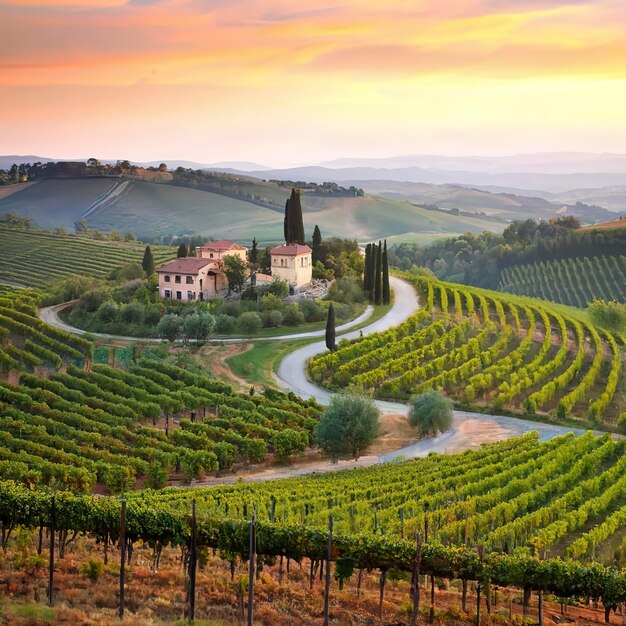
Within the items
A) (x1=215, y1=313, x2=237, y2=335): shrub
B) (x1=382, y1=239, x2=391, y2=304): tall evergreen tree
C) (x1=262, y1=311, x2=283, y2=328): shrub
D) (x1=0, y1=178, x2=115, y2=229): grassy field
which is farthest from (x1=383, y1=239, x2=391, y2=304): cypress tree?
(x1=0, y1=178, x2=115, y2=229): grassy field

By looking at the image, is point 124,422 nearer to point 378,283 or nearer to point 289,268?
point 289,268

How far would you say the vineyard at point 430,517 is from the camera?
19.1 metres

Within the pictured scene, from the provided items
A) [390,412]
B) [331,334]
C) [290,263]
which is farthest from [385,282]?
[390,412]

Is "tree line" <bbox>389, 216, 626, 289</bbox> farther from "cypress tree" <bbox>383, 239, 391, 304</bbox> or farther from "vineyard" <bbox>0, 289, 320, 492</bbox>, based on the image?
"vineyard" <bbox>0, 289, 320, 492</bbox>

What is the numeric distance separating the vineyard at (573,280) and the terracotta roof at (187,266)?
1908 inches

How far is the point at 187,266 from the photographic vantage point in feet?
230

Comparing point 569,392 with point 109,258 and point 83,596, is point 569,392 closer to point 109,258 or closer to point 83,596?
point 83,596

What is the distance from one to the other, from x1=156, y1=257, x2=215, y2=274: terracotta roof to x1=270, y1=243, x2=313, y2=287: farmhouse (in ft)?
17.5

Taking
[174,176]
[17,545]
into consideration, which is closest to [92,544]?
[17,545]

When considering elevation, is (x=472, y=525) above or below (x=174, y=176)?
below

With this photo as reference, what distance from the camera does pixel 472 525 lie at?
87.4ft

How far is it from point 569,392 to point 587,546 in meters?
25.1

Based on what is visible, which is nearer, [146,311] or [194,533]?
[194,533]

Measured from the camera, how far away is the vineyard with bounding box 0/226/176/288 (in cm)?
8675
